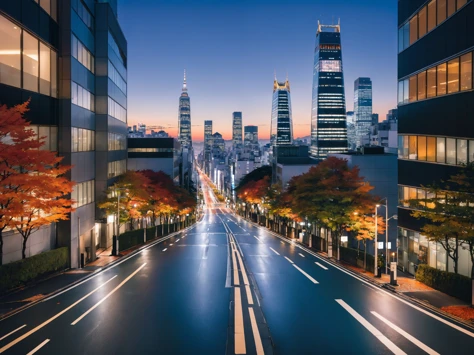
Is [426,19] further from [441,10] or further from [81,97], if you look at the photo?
[81,97]

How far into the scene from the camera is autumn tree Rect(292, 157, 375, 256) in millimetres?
41250

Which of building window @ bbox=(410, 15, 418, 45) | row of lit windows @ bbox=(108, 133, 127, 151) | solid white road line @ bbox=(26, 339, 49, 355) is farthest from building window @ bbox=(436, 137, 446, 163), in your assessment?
row of lit windows @ bbox=(108, 133, 127, 151)

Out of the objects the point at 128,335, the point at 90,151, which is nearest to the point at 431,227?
the point at 128,335

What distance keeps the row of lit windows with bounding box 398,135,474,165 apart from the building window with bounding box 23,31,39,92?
2660 centimetres

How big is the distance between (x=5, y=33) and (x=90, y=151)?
1811cm

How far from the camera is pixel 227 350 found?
14.0 meters

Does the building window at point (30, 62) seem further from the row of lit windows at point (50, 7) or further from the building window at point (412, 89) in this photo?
the building window at point (412, 89)

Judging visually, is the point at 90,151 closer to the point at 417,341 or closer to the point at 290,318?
the point at 290,318

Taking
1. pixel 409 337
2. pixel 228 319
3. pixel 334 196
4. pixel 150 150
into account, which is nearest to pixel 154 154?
pixel 150 150

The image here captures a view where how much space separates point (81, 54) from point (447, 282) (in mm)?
32426

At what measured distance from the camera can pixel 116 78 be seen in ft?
170

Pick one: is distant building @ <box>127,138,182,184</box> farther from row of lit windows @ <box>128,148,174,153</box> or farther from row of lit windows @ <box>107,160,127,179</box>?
row of lit windows @ <box>107,160,127,179</box>

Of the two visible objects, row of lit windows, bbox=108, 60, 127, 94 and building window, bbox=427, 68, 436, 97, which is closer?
building window, bbox=427, 68, 436, 97

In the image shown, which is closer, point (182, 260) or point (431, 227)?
point (431, 227)
